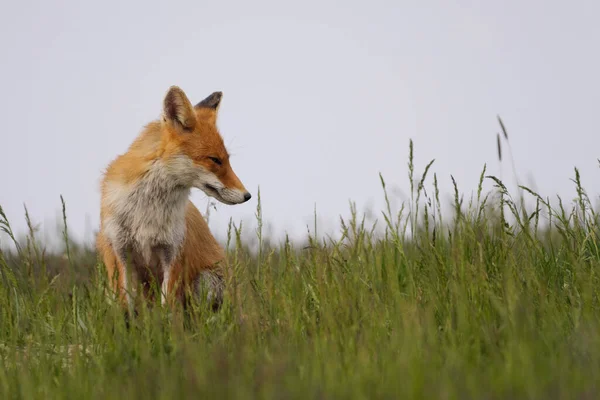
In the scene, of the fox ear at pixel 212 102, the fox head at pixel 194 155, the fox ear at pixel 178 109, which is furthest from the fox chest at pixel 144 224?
the fox ear at pixel 212 102

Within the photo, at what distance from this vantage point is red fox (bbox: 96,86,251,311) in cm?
639

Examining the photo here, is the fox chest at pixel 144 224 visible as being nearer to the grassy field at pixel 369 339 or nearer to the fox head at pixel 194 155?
the fox head at pixel 194 155

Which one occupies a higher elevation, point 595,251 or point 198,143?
point 198,143

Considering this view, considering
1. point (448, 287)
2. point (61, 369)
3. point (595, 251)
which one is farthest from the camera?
point (595, 251)

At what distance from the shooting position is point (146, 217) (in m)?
6.38

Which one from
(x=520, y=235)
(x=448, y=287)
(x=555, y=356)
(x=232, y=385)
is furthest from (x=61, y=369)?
(x=520, y=235)

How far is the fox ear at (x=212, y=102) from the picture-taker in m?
7.17

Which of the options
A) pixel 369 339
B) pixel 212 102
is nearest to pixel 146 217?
pixel 212 102

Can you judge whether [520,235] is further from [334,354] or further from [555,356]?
[334,354]

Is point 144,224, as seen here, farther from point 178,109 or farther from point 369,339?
point 369,339

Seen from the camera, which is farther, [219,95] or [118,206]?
[219,95]

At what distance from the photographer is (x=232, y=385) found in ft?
9.28

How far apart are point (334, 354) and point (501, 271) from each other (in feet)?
6.13

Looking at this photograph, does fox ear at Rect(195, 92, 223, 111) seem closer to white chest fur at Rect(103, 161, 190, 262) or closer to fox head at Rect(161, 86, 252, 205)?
fox head at Rect(161, 86, 252, 205)
